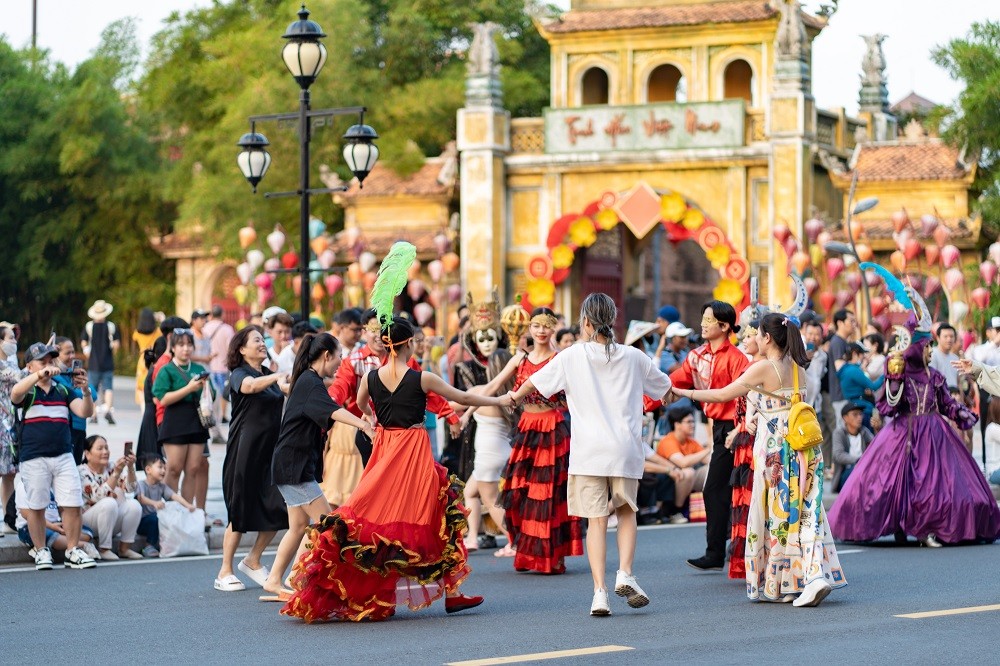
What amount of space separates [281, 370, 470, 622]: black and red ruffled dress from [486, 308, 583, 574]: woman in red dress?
1.93 metres

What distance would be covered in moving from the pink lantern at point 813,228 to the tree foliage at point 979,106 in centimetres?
306

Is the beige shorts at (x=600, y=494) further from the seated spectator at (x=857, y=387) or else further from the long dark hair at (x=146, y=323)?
the long dark hair at (x=146, y=323)

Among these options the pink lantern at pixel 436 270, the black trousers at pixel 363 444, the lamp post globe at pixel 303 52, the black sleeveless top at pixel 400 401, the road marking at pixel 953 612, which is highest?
the lamp post globe at pixel 303 52

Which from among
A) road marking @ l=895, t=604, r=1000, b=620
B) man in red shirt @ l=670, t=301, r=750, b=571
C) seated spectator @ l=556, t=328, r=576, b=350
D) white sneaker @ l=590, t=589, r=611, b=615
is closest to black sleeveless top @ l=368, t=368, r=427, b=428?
white sneaker @ l=590, t=589, r=611, b=615

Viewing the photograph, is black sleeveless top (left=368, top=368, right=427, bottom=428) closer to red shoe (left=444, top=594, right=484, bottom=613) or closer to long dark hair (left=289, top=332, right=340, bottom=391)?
long dark hair (left=289, top=332, right=340, bottom=391)

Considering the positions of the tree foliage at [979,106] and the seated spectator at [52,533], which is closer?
the seated spectator at [52,533]

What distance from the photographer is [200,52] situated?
43.0m

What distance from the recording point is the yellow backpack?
10.1m

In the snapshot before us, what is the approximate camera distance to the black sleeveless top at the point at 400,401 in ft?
31.9

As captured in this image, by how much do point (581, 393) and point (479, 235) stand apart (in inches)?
1015

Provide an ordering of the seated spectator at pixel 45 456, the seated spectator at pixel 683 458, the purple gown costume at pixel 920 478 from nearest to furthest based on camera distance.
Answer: the seated spectator at pixel 45 456
the purple gown costume at pixel 920 478
the seated spectator at pixel 683 458

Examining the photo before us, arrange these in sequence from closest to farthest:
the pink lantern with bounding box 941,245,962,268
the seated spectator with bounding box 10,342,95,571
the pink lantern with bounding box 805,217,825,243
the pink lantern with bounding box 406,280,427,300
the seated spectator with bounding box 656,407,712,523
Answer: the seated spectator with bounding box 10,342,95,571, the seated spectator with bounding box 656,407,712,523, the pink lantern with bounding box 941,245,962,268, the pink lantern with bounding box 805,217,825,243, the pink lantern with bounding box 406,280,427,300

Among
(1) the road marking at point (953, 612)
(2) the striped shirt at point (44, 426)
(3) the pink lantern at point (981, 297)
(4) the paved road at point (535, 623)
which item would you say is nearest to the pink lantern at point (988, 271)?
(3) the pink lantern at point (981, 297)

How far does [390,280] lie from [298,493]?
4.82ft
